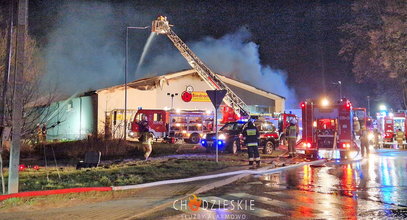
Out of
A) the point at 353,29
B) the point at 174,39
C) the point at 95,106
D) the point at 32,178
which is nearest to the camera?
the point at 32,178

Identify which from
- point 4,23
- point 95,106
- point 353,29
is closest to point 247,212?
point 4,23

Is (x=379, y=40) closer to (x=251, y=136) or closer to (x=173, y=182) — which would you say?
(x=251, y=136)

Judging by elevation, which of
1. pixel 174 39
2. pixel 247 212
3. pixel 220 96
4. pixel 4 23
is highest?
pixel 174 39

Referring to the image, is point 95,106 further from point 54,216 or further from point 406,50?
point 54,216

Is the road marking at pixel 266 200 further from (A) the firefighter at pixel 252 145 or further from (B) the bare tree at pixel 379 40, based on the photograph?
(B) the bare tree at pixel 379 40

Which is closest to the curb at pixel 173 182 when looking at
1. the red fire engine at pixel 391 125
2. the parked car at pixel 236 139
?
the parked car at pixel 236 139

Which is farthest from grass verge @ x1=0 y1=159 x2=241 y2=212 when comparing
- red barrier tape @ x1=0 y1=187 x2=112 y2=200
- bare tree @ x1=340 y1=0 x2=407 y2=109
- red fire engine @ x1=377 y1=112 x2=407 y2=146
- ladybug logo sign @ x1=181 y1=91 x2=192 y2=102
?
ladybug logo sign @ x1=181 y1=91 x2=192 y2=102

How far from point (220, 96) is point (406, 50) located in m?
13.3

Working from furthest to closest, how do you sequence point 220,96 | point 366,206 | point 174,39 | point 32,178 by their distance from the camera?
point 174,39
point 220,96
point 32,178
point 366,206

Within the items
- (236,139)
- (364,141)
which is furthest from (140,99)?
(364,141)

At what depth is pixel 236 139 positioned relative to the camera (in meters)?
19.1

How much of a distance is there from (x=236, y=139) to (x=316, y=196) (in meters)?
9.94

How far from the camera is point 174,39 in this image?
28.5 m

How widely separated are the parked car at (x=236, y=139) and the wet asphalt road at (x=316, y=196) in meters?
5.35
